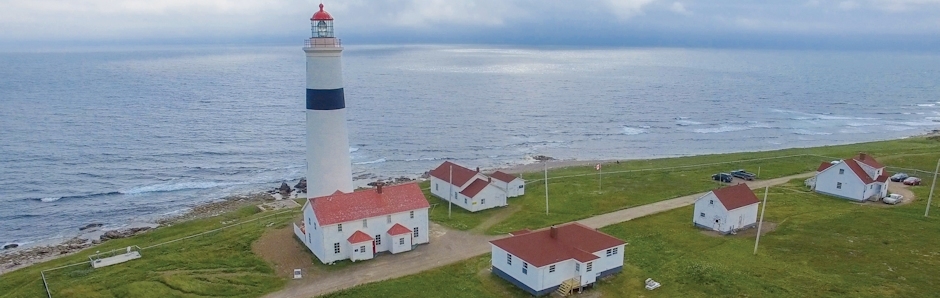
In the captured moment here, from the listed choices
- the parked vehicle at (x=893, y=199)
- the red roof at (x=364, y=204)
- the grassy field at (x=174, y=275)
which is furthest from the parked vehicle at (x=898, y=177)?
the grassy field at (x=174, y=275)

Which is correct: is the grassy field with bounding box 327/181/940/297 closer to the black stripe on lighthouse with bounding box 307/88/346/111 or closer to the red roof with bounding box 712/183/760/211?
the red roof with bounding box 712/183/760/211

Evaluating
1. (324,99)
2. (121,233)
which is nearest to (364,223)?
(324,99)

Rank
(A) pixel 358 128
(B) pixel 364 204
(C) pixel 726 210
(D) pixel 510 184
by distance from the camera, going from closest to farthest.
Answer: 1. (B) pixel 364 204
2. (C) pixel 726 210
3. (D) pixel 510 184
4. (A) pixel 358 128

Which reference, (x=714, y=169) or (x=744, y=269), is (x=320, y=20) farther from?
(x=714, y=169)

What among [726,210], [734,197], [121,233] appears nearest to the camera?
[726,210]

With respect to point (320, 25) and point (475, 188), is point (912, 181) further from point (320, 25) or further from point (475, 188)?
point (320, 25)

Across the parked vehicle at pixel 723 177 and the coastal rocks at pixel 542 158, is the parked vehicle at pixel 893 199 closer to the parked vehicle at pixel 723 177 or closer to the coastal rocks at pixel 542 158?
the parked vehicle at pixel 723 177
